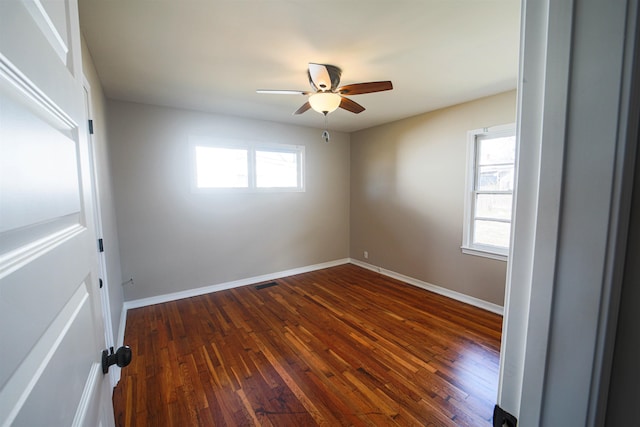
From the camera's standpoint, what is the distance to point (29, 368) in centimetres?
34

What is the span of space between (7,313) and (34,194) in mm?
184

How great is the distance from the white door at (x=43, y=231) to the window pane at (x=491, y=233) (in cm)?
359

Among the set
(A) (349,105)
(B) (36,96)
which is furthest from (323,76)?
(B) (36,96)

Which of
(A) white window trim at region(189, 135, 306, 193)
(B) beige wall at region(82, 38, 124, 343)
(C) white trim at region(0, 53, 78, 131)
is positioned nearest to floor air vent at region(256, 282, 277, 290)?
(A) white window trim at region(189, 135, 306, 193)

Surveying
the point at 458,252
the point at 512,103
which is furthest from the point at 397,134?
the point at 458,252

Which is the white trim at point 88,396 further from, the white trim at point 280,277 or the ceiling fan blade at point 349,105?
the ceiling fan blade at point 349,105

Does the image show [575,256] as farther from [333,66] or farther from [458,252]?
[458,252]

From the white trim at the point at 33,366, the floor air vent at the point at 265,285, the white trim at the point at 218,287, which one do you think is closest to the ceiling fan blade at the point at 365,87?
the white trim at the point at 33,366

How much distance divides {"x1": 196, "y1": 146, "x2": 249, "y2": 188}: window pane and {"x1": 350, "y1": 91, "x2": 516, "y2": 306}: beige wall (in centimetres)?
212

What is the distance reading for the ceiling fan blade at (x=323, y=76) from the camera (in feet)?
6.20

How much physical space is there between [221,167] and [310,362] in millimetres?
2804

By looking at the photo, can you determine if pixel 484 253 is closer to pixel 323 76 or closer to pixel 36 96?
pixel 323 76

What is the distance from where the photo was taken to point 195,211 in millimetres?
3469

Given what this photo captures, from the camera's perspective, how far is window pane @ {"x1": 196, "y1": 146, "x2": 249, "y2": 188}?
351 centimetres
